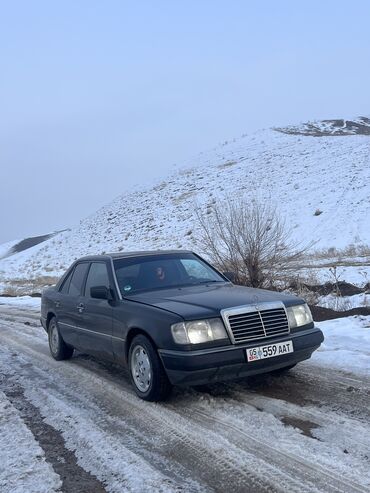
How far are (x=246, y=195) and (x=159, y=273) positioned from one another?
25.5 m

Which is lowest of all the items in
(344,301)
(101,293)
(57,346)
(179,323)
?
(344,301)

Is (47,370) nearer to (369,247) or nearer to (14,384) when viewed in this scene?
(14,384)

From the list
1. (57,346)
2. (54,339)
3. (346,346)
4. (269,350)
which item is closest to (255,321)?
(269,350)

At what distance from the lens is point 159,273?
639cm

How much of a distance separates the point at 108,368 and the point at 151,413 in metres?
2.13

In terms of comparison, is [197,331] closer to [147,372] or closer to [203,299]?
[203,299]

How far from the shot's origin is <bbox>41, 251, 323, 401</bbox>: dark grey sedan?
4902 mm

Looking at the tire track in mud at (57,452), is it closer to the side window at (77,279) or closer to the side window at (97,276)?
the side window at (97,276)

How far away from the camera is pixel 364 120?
72125 millimetres

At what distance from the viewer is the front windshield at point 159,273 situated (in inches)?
244

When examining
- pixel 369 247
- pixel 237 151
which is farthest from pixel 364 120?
pixel 369 247

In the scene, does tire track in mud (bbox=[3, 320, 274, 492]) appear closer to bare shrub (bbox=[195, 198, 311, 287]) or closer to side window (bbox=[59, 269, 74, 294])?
side window (bbox=[59, 269, 74, 294])

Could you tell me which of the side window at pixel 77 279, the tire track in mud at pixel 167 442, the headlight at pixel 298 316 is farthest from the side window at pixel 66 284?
the headlight at pixel 298 316

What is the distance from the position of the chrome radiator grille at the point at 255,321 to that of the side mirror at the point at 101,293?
64.0 inches
